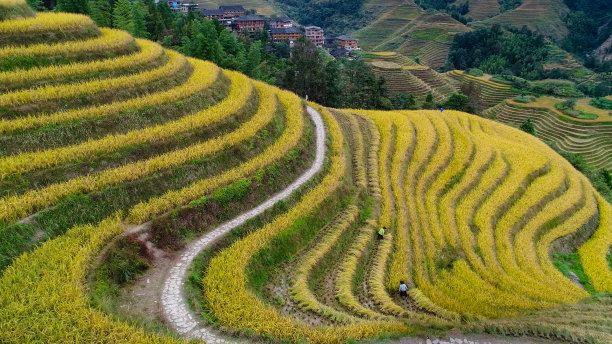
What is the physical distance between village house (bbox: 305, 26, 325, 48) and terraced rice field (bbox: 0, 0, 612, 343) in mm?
74930

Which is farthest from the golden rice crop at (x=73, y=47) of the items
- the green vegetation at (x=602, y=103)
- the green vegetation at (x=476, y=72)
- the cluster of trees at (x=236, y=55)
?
the green vegetation at (x=476, y=72)

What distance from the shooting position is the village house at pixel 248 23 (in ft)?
268

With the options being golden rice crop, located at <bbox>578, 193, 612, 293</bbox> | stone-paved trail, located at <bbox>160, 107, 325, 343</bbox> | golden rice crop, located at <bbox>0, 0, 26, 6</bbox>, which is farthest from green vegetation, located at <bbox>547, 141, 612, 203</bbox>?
golden rice crop, located at <bbox>0, 0, 26, 6</bbox>

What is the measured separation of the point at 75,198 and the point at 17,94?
604 cm

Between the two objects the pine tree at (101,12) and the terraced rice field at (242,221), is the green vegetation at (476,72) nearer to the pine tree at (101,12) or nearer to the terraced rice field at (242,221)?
the terraced rice field at (242,221)

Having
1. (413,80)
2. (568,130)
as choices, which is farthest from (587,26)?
(413,80)

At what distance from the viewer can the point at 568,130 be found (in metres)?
55.8

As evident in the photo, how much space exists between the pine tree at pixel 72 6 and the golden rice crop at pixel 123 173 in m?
31.6

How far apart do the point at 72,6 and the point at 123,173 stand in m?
36.0

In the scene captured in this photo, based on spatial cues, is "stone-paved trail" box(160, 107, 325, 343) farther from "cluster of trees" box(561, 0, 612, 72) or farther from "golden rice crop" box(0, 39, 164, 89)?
"cluster of trees" box(561, 0, 612, 72)

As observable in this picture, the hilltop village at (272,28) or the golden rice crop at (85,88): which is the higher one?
the hilltop village at (272,28)

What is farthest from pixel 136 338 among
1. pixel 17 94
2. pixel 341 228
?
pixel 17 94

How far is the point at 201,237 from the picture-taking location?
12.6 m

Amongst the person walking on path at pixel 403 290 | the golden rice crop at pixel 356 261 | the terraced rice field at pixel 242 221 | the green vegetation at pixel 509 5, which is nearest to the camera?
the terraced rice field at pixel 242 221
